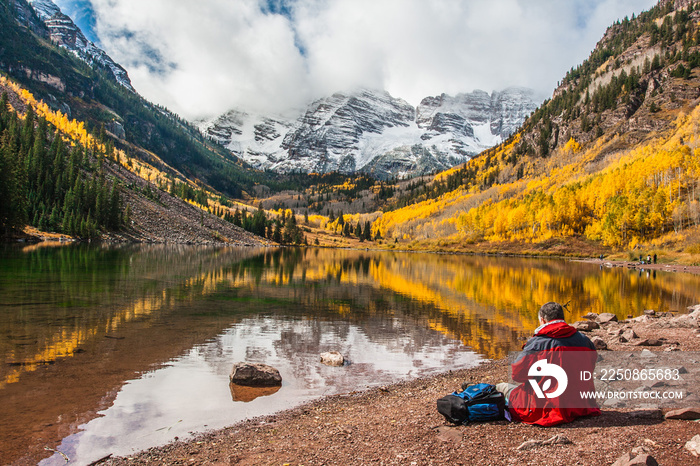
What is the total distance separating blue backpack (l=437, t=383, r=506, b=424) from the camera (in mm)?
8344

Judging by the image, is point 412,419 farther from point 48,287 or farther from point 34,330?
point 48,287

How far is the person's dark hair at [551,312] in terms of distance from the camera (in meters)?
7.75

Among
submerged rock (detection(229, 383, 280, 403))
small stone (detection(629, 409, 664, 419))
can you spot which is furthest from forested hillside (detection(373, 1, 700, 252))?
submerged rock (detection(229, 383, 280, 403))

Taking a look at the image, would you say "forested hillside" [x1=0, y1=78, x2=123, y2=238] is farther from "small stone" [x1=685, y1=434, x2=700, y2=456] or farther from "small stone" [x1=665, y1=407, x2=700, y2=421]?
"small stone" [x1=685, y1=434, x2=700, y2=456]

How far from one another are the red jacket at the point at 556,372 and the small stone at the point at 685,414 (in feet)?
3.80

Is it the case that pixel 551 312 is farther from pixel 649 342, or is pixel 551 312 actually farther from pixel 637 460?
pixel 649 342

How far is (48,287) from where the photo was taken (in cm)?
2925

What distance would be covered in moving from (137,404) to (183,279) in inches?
1226

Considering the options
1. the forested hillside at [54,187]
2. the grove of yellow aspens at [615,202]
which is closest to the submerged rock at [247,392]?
the grove of yellow aspens at [615,202]

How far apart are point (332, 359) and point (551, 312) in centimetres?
982

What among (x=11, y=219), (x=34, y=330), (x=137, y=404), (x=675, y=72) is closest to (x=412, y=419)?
(x=137, y=404)

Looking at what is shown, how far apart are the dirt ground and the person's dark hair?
6.55 feet

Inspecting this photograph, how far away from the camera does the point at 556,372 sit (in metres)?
7.50

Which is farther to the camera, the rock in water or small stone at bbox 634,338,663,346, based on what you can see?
the rock in water
